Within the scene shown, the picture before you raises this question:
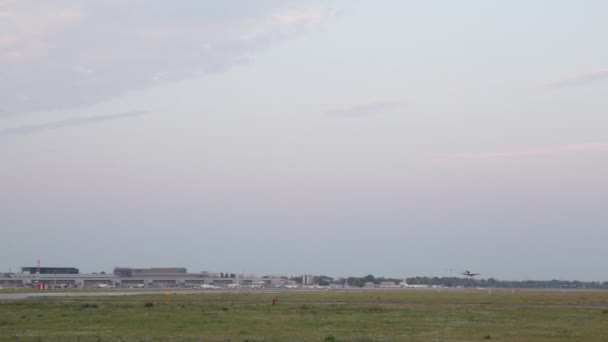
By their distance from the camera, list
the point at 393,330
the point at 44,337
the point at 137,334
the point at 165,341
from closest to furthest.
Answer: the point at 165,341 < the point at 44,337 < the point at 137,334 < the point at 393,330

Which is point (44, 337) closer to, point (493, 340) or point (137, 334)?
point (137, 334)

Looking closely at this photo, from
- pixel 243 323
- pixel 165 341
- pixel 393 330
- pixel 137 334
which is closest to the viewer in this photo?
pixel 165 341

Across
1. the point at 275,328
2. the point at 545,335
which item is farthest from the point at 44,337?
the point at 545,335

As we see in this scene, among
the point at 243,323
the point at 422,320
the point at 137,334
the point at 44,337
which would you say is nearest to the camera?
the point at 44,337

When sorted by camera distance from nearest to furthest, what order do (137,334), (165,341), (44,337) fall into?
(165,341)
(44,337)
(137,334)

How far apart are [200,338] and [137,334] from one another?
402cm

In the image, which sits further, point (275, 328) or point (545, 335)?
point (275, 328)

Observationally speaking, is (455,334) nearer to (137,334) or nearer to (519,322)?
(519,322)

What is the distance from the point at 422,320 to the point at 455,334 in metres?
10.4

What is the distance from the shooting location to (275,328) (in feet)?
131

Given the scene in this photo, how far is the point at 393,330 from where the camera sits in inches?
1515

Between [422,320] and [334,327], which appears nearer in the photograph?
[334,327]

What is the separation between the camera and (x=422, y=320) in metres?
46.7

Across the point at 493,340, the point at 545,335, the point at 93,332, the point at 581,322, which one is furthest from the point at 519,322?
the point at 93,332
